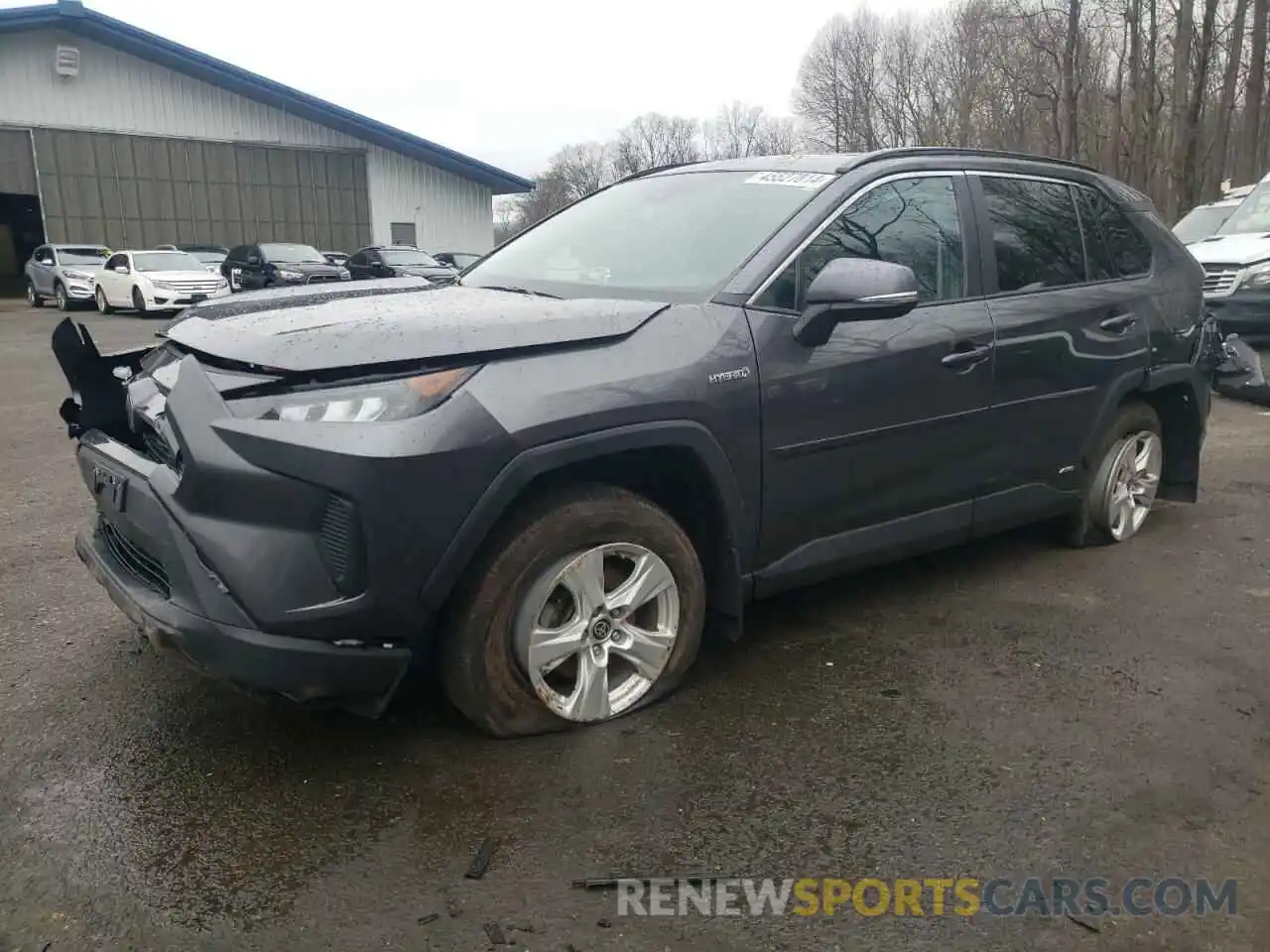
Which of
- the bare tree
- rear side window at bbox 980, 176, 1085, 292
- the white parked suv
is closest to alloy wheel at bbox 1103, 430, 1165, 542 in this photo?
rear side window at bbox 980, 176, 1085, 292

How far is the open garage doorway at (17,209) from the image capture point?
91.9 feet

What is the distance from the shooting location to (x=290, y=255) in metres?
23.1

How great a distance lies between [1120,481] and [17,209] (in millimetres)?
42609

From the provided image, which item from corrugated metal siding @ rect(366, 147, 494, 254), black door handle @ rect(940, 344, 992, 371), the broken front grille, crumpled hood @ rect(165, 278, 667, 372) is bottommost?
the broken front grille

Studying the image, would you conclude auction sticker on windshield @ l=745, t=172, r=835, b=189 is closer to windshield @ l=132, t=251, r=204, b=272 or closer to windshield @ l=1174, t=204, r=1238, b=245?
windshield @ l=1174, t=204, r=1238, b=245

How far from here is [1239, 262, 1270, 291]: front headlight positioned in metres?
10.6

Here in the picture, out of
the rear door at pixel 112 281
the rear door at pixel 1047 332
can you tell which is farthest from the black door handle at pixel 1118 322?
the rear door at pixel 112 281

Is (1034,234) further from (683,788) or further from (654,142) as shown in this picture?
(654,142)

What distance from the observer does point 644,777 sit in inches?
111

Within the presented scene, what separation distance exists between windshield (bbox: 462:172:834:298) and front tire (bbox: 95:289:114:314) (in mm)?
21497

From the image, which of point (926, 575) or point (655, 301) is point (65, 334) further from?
point (926, 575)

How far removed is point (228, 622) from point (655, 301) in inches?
62.8

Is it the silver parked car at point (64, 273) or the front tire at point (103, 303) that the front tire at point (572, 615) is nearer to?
the front tire at point (103, 303)

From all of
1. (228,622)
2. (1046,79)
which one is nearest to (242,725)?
(228,622)
